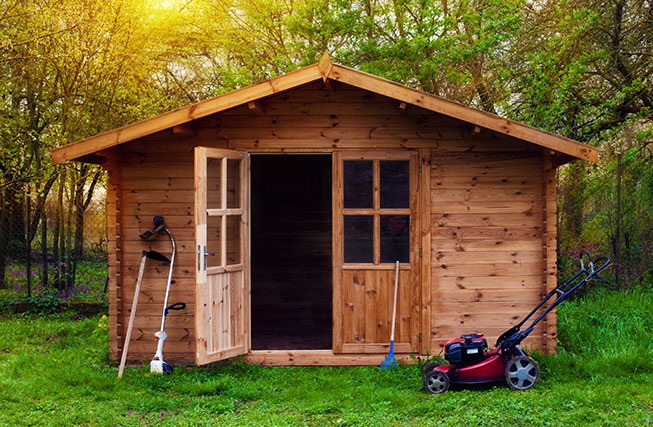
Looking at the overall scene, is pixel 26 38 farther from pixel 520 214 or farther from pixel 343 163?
pixel 520 214

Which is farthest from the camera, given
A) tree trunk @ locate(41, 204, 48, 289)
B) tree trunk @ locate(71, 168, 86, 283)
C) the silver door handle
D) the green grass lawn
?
tree trunk @ locate(71, 168, 86, 283)

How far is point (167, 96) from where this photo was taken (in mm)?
11602

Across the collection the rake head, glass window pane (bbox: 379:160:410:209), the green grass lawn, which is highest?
glass window pane (bbox: 379:160:410:209)

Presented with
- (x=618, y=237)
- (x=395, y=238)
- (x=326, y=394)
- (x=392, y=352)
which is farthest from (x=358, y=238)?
(x=618, y=237)

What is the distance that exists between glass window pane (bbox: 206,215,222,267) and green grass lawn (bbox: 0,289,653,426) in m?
1.02

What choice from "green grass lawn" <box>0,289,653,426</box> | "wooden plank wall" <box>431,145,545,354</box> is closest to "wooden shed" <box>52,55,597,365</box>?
"wooden plank wall" <box>431,145,545,354</box>

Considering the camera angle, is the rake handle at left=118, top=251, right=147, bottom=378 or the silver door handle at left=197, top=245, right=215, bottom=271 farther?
the rake handle at left=118, top=251, right=147, bottom=378

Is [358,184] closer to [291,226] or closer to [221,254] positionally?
[221,254]

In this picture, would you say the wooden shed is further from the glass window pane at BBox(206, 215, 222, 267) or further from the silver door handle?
the silver door handle

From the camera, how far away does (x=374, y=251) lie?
249 inches

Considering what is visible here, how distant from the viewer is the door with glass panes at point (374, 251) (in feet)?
20.8

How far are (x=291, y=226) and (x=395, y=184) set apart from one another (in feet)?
12.8

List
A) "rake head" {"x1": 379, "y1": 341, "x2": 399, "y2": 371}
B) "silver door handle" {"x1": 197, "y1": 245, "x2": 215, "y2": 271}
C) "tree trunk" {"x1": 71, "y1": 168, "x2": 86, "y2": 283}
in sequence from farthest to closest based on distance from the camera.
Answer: "tree trunk" {"x1": 71, "y1": 168, "x2": 86, "y2": 283} → "rake head" {"x1": 379, "y1": 341, "x2": 399, "y2": 371} → "silver door handle" {"x1": 197, "y1": 245, "x2": 215, "y2": 271}

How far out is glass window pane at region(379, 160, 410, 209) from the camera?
633cm
